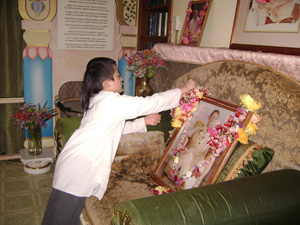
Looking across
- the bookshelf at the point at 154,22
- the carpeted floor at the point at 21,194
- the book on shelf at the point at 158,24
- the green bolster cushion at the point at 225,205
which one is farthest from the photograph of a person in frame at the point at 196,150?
the book on shelf at the point at 158,24

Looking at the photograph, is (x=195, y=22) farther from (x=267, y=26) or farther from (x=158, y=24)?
(x=158, y=24)

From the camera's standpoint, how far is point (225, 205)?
3.86 ft

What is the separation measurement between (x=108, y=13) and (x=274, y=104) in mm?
3001

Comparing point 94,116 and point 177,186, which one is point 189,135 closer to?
point 177,186

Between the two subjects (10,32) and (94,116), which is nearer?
(94,116)

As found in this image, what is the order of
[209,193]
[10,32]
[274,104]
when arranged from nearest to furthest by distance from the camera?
[209,193], [274,104], [10,32]

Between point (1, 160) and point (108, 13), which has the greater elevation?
point (108, 13)

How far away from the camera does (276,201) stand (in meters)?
1.27

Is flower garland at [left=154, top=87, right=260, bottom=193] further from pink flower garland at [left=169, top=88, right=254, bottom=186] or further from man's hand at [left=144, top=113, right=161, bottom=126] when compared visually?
man's hand at [left=144, top=113, right=161, bottom=126]

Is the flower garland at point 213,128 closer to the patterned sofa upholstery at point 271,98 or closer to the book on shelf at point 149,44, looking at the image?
the patterned sofa upholstery at point 271,98

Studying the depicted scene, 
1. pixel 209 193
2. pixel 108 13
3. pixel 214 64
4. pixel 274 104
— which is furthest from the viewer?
pixel 108 13

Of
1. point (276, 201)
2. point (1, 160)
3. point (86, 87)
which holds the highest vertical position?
point (86, 87)

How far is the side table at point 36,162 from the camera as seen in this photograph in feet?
10.8

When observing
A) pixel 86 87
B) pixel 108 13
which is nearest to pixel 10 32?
pixel 108 13
